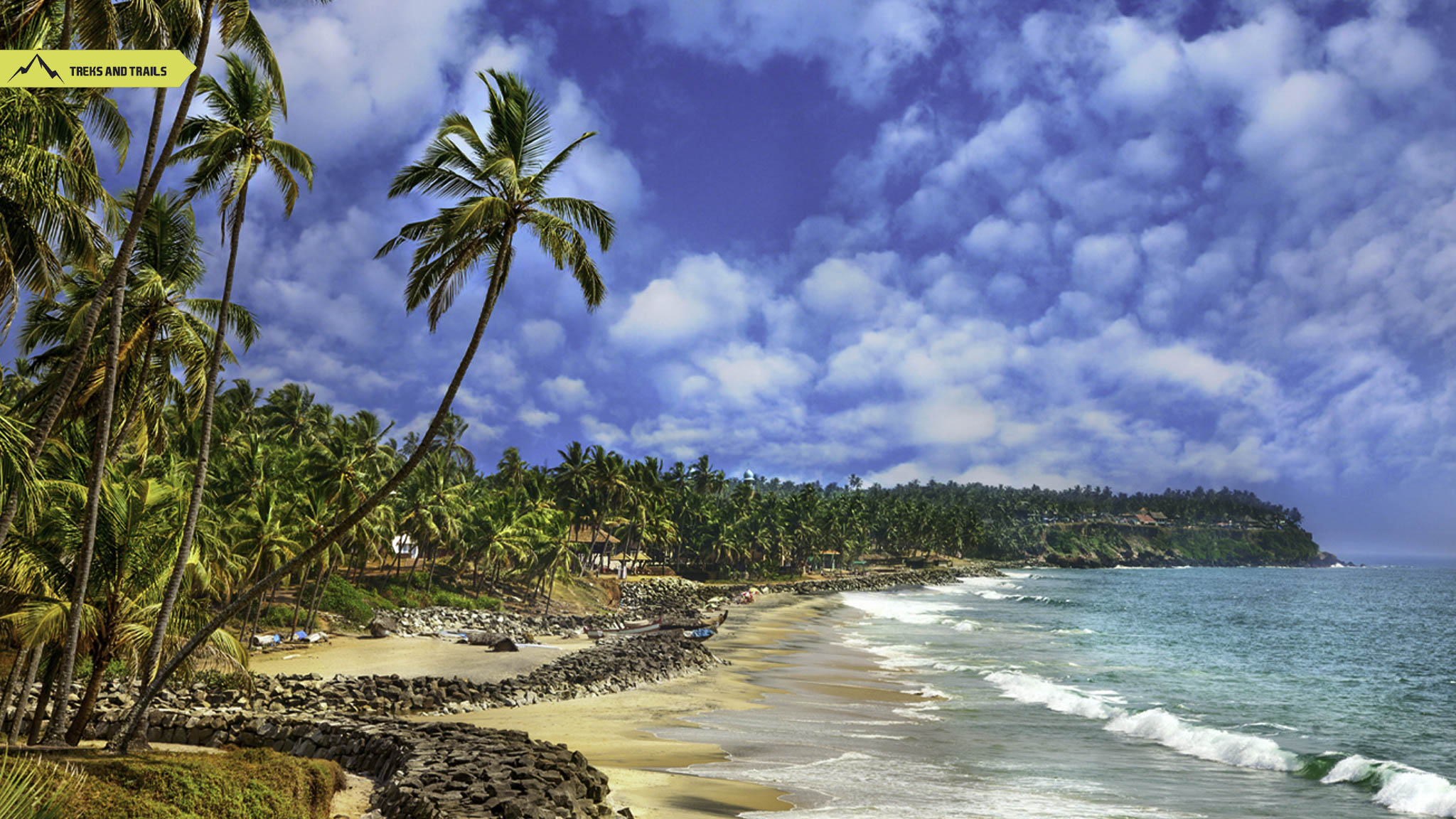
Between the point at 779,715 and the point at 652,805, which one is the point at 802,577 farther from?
the point at 652,805

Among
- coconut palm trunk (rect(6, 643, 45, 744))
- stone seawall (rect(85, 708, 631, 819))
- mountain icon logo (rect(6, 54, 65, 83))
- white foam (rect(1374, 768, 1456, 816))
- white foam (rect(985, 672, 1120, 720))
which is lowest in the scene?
white foam (rect(985, 672, 1120, 720))

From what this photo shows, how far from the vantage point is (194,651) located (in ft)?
48.9

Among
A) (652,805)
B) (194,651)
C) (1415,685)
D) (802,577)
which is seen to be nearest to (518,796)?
(652,805)

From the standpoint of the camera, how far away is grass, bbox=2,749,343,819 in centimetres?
819

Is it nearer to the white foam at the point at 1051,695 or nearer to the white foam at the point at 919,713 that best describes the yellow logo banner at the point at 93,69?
the white foam at the point at 919,713

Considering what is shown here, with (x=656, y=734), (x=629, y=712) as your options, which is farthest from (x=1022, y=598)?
(x=656, y=734)

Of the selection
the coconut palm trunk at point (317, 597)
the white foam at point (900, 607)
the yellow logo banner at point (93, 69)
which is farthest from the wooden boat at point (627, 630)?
the yellow logo banner at point (93, 69)

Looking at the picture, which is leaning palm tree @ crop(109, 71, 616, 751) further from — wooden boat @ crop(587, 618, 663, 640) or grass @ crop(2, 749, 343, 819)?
wooden boat @ crop(587, 618, 663, 640)

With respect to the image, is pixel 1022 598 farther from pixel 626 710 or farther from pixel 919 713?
pixel 626 710

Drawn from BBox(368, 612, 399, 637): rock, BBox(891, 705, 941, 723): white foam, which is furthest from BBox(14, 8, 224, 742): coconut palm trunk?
BBox(368, 612, 399, 637): rock

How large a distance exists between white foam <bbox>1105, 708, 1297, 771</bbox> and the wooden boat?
30.8m

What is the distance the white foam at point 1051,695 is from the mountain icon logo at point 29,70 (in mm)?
30448

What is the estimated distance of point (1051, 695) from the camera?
95.7ft

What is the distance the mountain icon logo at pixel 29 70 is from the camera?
30.9ft
